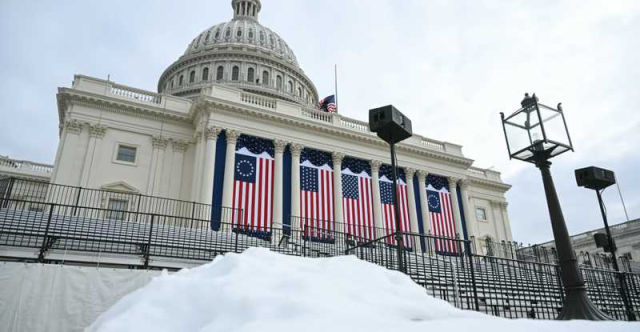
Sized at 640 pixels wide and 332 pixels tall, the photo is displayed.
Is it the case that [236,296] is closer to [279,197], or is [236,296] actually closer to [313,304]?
[313,304]

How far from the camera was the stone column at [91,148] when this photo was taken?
2352cm

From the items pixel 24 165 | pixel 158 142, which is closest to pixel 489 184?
pixel 158 142

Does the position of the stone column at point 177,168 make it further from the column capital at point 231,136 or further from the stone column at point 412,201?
the stone column at point 412,201

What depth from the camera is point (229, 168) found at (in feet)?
80.2

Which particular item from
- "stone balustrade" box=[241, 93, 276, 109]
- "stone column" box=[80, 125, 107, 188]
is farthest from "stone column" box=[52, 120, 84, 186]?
"stone balustrade" box=[241, 93, 276, 109]

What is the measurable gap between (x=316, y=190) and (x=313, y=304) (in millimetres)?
23870

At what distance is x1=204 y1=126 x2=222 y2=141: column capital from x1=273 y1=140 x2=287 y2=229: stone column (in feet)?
13.4

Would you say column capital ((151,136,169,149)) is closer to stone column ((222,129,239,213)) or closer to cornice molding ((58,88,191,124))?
cornice molding ((58,88,191,124))

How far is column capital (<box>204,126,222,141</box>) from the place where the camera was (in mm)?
24859

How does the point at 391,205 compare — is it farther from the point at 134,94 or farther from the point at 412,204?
the point at 134,94

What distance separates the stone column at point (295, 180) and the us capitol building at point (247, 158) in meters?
0.07

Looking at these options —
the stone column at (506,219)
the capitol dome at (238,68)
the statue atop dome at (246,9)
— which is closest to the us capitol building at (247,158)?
the stone column at (506,219)

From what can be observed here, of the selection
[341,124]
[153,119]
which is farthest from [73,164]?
[341,124]

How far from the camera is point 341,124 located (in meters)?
31.0
